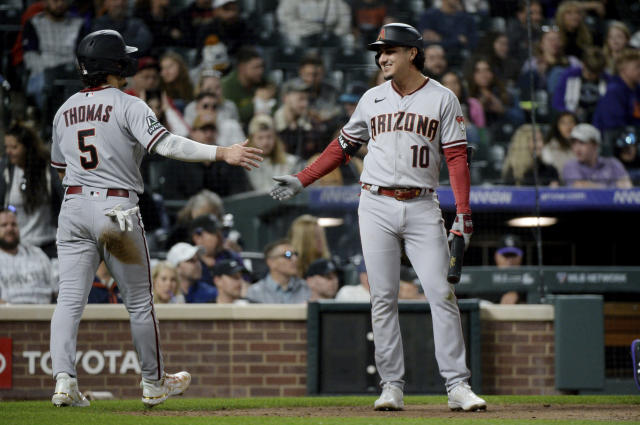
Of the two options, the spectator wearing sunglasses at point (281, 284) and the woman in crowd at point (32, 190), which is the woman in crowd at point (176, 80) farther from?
the spectator wearing sunglasses at point (281, 284)

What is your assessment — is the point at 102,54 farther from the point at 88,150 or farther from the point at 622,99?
the point at 622,99

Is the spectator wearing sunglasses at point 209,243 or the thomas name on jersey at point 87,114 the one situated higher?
the thomas name on jersey at point 87,114

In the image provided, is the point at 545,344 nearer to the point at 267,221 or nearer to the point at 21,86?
the point at 267,221

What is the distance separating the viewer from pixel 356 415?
186 inches

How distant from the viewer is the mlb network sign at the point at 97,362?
7.73 meters

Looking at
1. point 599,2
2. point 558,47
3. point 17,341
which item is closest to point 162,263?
point 17,341

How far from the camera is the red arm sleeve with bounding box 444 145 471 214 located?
16.0 ft

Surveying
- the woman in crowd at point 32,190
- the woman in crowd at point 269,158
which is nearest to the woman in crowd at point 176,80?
the woman in crowd at point 269,158

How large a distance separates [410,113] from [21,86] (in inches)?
266

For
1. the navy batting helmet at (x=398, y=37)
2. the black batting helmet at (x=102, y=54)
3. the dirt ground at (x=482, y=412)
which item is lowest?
the dirt ground at (x=482, y=412)

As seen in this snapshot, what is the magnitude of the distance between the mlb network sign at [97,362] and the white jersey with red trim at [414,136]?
3427 millimetres

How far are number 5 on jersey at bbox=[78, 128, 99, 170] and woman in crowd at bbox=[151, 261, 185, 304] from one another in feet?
12.4

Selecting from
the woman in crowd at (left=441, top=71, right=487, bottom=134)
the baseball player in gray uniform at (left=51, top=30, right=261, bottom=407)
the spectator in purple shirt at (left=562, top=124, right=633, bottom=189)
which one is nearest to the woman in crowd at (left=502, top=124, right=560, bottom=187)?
the spectator in purple shirt at (left=562, top=124, right=633, bottom=189)

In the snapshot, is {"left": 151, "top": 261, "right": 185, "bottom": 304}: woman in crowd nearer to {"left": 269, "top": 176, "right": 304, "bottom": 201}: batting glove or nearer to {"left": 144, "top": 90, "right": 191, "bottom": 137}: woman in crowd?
{"left": 144, "top": 90, "right": 191, "bottom": 137}: woman in crowd
